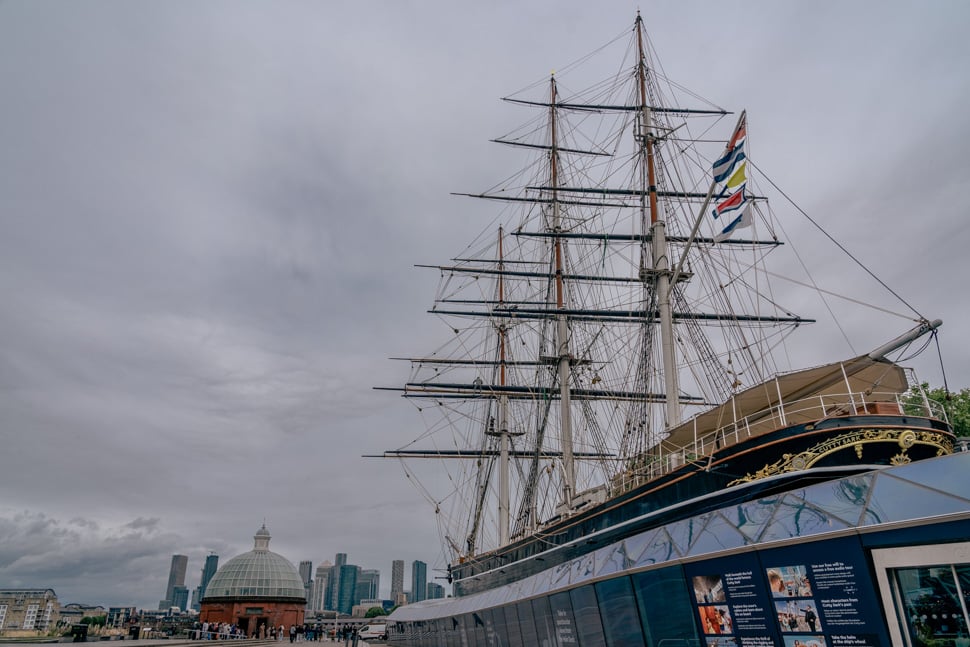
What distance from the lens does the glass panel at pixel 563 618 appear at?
1515 centimetres

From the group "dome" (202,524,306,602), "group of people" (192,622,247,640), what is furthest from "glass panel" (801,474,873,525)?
"dome" (202,524,306,602)

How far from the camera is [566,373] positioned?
3078cm

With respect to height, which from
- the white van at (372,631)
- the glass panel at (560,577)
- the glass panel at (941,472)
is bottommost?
the white van at (372,631)

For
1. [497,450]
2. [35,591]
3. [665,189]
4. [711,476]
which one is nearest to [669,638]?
[711,476]

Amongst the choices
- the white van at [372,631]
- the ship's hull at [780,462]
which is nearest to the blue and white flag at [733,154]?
the ship's hull at [780,462]

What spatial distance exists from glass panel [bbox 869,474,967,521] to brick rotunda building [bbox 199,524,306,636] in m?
59.6

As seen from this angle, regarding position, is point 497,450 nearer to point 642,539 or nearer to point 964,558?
point 642,539

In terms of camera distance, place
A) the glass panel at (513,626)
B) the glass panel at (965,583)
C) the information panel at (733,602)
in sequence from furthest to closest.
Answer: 1. the glass panel at (513,626)
2. the information panel at (733,602)
3. the glass panel at (965,583)

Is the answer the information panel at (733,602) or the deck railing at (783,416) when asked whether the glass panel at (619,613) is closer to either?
the information panel at (733,602)

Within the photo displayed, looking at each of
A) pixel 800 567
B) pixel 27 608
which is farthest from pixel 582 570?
pixel 27 608

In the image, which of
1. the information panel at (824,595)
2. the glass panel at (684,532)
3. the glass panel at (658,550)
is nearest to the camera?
the information panel at (824,595)

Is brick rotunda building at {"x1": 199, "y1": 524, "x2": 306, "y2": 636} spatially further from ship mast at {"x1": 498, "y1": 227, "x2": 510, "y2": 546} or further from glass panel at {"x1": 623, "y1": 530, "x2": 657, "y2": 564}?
glass panel at {"x1": 623, "y1": 530, "x2": 657, "y2": 564}

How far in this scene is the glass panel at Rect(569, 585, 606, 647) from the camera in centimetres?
1388

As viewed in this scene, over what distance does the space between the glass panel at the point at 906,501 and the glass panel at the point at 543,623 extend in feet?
31.3
